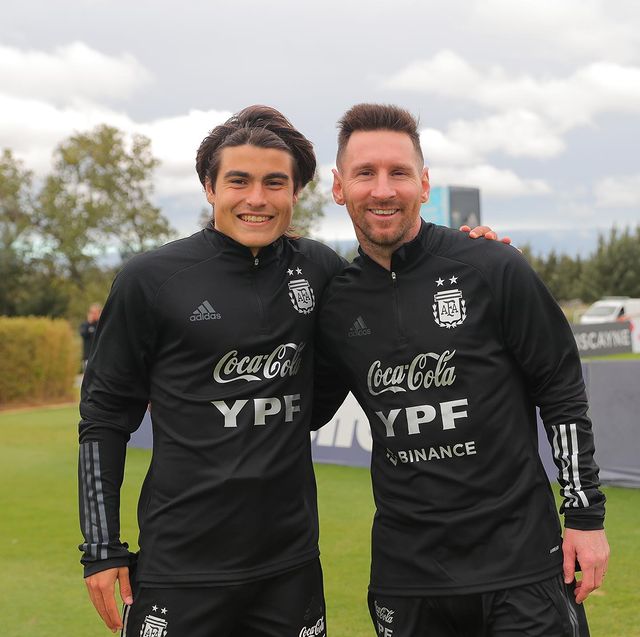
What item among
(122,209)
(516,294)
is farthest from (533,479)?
(122,209)

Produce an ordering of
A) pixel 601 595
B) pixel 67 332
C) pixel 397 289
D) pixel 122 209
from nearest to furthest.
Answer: pixel 397 289 < pixel 601 595 < pixel 67 332 < pixel 122 209

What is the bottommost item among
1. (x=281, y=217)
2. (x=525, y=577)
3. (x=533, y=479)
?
(x=525, y=577)

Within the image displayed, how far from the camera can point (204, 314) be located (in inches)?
115

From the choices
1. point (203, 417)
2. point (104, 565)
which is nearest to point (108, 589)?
point (104, 565)

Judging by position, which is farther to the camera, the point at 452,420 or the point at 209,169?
the point at 209,169

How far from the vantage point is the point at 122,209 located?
43.2 m

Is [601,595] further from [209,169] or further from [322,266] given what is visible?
[209,169]

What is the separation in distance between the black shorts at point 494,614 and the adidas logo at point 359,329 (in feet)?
2.86

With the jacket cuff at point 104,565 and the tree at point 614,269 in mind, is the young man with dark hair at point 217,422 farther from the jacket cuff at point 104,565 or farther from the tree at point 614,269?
the tree at point 614,269

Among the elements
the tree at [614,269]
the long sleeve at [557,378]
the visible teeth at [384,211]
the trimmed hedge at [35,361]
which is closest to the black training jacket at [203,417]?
the visible teeth at [384,211]

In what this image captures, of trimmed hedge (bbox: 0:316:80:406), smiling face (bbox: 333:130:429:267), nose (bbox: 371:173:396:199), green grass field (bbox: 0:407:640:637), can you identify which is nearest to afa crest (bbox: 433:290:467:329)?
smiling face (bbox: 333:130:429:267)

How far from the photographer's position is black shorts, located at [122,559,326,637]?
2773 mm

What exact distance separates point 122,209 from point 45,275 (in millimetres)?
4906

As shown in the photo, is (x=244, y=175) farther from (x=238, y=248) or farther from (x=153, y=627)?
(x=153, y=627)
